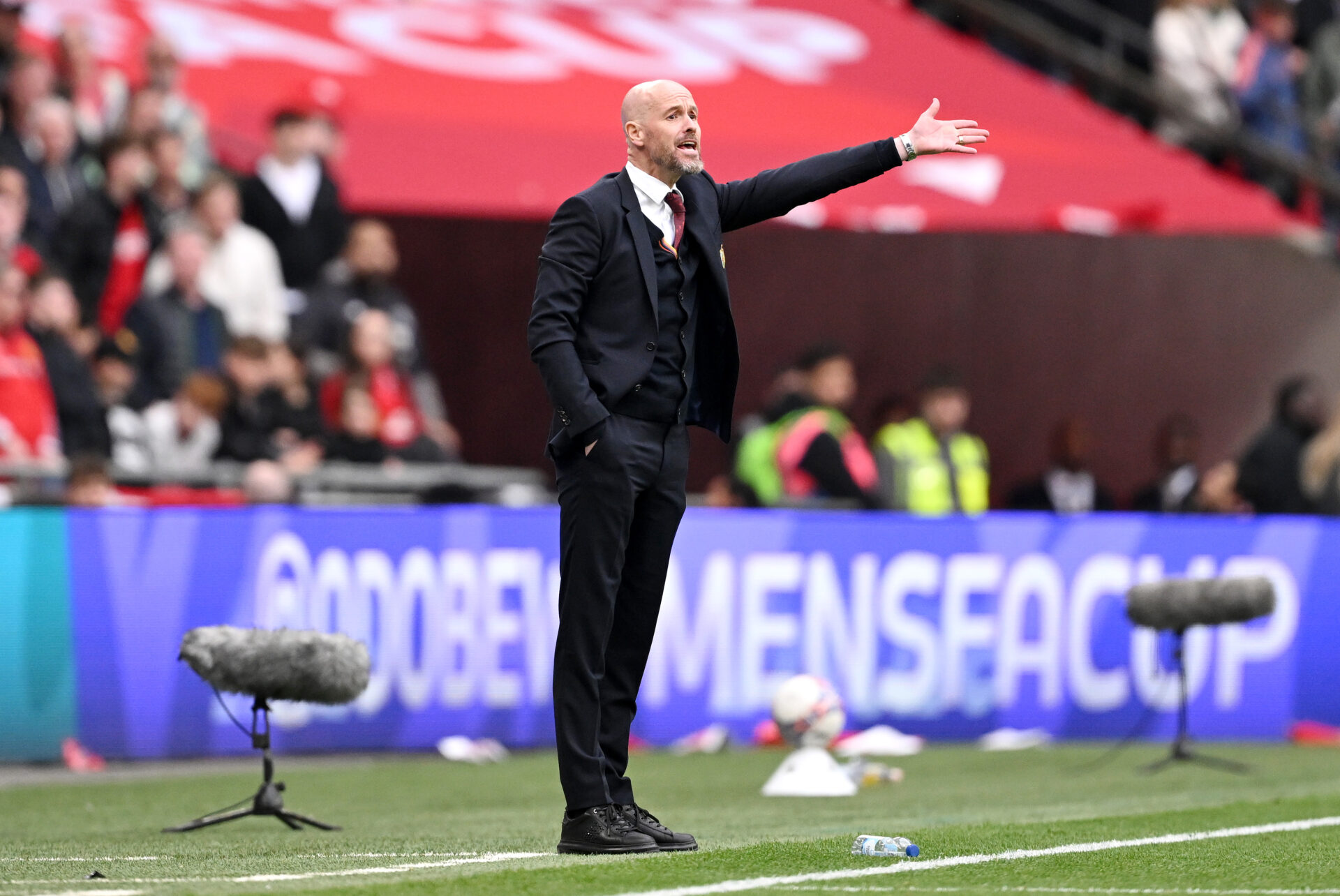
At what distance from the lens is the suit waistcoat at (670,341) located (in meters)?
6.49

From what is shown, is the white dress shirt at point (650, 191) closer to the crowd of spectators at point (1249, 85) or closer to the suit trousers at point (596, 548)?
the suit trousers at point (596, 548)

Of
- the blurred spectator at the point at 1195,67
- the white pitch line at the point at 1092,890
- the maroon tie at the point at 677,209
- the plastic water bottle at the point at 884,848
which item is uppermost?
the blurred spectator at the point at 1195,67

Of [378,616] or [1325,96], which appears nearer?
[378,616]

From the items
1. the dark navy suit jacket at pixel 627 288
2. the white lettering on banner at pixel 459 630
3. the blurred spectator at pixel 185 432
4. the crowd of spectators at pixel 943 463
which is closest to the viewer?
the dark navy suit jacket at pixel 627 288

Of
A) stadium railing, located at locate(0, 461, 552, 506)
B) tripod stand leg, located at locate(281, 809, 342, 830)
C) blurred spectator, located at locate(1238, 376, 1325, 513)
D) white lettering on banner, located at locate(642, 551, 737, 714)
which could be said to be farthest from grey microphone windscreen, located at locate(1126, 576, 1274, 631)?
tripod stand leg, located at locate(281, 809, 342, 830)

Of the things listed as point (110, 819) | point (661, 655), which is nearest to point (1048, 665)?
point (661, 655)

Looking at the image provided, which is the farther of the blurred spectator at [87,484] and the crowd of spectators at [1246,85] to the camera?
the crowd of spectators at [1246,85]

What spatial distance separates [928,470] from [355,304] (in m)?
4.01

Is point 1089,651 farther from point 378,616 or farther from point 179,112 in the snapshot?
point 179,112

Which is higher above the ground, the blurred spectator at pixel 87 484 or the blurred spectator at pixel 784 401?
the blurred spectator at pixel 784 401

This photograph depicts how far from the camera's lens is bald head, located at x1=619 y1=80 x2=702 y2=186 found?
638 centimetres

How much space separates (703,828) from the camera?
8039 millimetres

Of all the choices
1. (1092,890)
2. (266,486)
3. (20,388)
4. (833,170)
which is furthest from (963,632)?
(1092,890)

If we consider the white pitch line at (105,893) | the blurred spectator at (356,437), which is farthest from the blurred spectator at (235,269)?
the white pitch line at (105,893)
